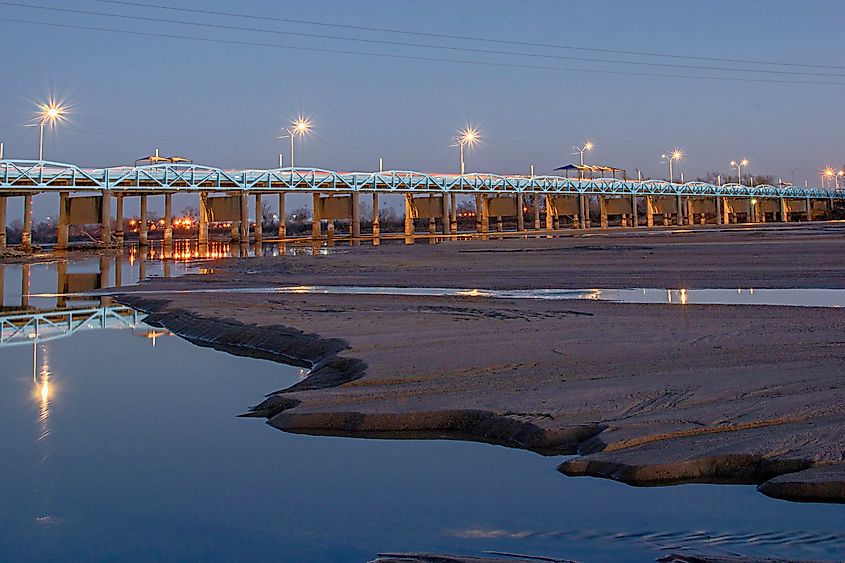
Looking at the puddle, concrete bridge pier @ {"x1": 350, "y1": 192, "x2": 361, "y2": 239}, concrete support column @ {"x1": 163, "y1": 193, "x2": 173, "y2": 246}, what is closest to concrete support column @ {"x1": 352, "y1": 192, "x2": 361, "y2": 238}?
concrete bridge pier @ {"x1": 350, "y1": 192, "x2": 361, "y2": 239}

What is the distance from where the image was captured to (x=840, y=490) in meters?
4.24

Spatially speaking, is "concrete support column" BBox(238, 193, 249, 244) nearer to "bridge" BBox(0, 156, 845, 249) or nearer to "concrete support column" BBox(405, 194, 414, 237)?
"bridge" BBox(0, 156, 845, 249)

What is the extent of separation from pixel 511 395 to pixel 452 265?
17618 millimetres

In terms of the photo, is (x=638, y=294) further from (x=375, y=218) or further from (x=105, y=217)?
(x=375, y=218)

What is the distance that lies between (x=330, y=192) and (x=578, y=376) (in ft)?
218

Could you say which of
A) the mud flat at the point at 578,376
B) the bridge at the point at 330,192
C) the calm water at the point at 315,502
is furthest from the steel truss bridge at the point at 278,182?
the calm water at the point at 315,502

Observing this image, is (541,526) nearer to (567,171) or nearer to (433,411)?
(433,411)

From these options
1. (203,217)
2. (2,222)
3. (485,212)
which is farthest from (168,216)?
(485,212)

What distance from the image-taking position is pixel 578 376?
23.3 ft

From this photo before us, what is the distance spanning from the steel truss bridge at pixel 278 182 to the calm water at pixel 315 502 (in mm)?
48300

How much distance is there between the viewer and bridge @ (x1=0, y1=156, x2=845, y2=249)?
54812 mm

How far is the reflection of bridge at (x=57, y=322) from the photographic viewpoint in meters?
11.9

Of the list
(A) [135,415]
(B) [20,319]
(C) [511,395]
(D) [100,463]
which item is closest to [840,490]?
(C) [511,395]

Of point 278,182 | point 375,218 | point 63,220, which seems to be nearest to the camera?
point 63,220
